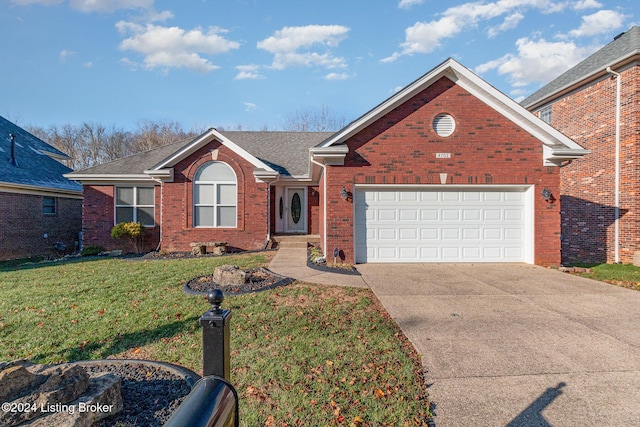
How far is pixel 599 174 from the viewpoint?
482 inches

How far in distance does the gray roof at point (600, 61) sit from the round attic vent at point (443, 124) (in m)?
6.40

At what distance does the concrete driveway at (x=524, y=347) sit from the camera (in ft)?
9.88

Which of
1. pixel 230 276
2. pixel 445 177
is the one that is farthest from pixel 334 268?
pixel 445 177

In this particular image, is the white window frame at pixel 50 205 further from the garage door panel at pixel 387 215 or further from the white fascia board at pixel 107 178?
the garage door panel at pixel 387 215

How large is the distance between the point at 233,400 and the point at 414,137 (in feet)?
31.0

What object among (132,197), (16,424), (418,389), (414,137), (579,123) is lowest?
(418,389)

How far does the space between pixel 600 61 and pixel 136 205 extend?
61.5 feet

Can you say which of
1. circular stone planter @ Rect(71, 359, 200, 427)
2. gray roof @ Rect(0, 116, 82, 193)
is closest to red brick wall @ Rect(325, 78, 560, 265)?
circular stone planter @ Rect(71, 359, 200, 427)

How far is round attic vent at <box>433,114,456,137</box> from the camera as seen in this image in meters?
9.91

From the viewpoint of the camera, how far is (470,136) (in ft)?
32.3

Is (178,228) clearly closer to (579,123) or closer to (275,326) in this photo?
(275,326)

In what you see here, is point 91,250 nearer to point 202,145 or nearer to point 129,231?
point 129,231

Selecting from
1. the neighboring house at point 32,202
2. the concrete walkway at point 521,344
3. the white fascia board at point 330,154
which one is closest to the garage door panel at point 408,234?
the concrete walkway at point 521,344

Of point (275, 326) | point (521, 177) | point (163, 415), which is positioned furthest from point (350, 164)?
point (163, 415)
